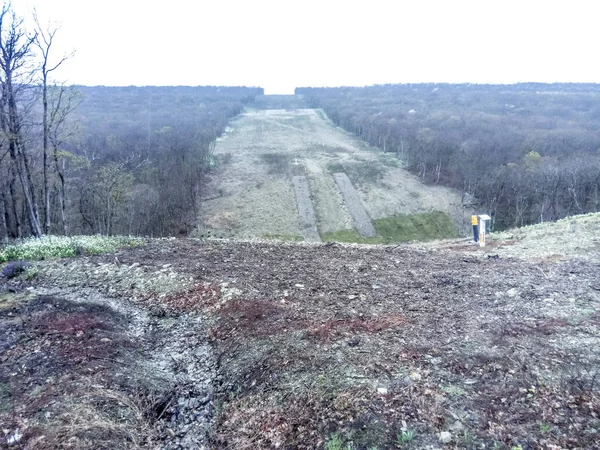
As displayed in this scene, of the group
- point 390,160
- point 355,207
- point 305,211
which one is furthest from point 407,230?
point 390,160

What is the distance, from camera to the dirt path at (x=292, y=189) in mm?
38750

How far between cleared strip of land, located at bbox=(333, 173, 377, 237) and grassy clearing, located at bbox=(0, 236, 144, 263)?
26.2 meters

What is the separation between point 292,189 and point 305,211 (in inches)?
261

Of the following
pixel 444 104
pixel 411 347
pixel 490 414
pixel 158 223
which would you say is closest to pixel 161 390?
pixel 411 347

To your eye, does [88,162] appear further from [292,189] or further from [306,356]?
[292,189]

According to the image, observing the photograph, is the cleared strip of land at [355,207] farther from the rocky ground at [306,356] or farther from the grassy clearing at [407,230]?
the rocky ground at [306,356]

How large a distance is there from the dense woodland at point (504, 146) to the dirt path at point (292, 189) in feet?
11.7

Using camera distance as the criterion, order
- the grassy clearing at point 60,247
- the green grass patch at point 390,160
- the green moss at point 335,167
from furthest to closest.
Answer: the green grass patch at point 390,160 → the green moss at point 335,167 → the grassy clearing at point 60,247

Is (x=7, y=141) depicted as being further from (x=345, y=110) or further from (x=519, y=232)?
(x=345, y=110)

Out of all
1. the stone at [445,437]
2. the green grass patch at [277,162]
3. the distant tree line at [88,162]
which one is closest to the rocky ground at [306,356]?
the stone at [445,437]

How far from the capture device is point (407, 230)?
38312mm

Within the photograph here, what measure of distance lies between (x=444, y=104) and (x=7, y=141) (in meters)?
102

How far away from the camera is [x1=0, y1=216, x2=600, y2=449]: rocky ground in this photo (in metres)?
5.12

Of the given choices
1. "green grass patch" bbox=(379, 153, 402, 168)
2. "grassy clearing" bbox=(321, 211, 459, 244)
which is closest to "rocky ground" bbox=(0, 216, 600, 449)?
"grassy clearing" bbox=(321, 211, 459, 244)
